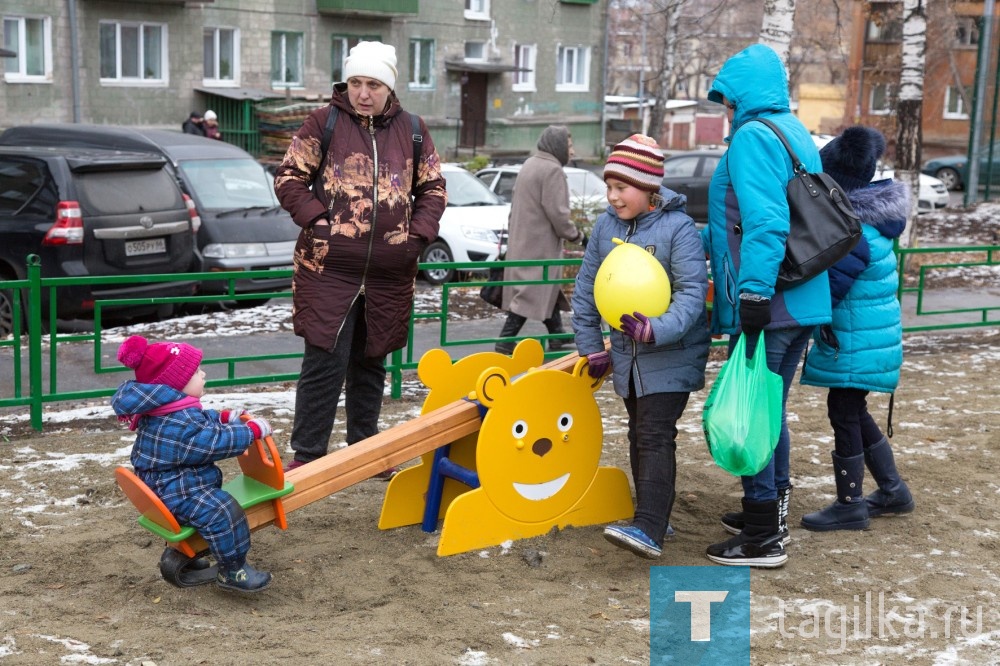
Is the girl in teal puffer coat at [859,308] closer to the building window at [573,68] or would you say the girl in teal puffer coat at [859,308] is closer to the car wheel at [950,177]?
the car wheel at [950,177]

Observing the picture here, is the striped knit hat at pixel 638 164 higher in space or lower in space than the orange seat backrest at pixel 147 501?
A: higher

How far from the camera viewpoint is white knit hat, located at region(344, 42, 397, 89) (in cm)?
482

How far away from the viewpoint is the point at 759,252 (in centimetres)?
415

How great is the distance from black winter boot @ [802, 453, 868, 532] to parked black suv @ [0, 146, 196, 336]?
5869 millimetres

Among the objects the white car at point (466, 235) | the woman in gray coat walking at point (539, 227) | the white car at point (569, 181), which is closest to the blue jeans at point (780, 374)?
the woman in gray coat walking at point (539, 227)

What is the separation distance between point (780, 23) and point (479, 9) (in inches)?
917

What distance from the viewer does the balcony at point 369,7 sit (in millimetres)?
Answer: 29047

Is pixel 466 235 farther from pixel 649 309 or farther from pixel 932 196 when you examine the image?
pixel 932 196

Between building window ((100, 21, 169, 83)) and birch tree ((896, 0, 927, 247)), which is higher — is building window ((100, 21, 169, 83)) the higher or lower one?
the higher one

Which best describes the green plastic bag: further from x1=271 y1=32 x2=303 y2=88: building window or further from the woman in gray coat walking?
x1=271 y1=32 x2=303 y2=88: building window

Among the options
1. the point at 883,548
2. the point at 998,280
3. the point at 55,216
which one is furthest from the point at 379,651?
the point at 998,280

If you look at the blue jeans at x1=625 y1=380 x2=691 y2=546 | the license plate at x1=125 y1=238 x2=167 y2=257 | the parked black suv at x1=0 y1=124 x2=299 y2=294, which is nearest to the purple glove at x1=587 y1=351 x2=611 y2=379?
the blue jeans at x1=625 y1=380 x2=691 y2=546

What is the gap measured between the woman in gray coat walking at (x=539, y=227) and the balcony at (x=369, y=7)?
22.1m

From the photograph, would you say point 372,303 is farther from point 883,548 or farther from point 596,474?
point 883,548
